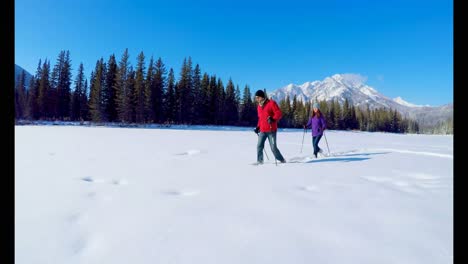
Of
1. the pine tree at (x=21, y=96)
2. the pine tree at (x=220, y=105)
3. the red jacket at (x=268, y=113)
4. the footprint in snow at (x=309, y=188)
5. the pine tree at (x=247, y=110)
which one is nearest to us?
the footprint in snow at (x=309, y=188)

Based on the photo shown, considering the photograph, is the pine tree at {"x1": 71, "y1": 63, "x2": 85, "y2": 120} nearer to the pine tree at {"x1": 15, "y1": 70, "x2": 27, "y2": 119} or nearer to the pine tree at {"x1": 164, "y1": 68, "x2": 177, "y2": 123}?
the pine tree at {"x1": 15, "y1": 70, "x2": 27, "y2": 119}

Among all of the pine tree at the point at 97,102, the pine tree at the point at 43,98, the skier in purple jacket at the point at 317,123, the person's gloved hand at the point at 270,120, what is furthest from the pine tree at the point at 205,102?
the person's gloved hand at the point at 270,120

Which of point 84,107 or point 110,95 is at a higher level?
point 110,95

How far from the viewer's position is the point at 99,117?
39344 millimetres

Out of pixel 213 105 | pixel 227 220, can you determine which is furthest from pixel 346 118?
pixel 227 220

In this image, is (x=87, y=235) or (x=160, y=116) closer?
(x=87, y=235)

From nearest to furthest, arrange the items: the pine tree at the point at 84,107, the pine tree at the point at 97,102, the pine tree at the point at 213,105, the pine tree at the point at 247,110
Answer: the pine tree at the point at 97,102
the pine tree at the point at 84,107
the pine tree at the point at 213,105
the pine tree at the point at 247,110

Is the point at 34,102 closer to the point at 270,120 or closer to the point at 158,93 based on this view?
the point at 158,93

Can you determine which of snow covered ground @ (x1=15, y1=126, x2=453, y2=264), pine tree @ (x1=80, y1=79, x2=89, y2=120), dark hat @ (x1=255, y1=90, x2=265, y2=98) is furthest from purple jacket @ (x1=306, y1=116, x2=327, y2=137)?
pine tree @ (x1=80, y1=79, x2=89, y2=120)

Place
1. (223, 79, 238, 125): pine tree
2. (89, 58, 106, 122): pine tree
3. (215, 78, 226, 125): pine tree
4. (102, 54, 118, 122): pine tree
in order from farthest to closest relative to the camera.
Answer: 1. (223, 79, 238, 125): pine tree
2. (215, 78, 226, 125): pine tree
3. (102, 54, 118, 122): pine tree
4. (89, 58, 106, 122): pine tree

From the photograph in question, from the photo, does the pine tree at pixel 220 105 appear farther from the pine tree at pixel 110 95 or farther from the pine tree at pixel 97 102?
the pine tree at pixel 97 102
